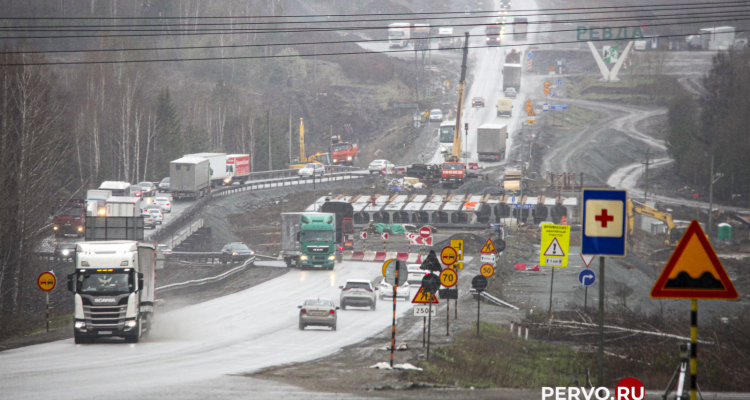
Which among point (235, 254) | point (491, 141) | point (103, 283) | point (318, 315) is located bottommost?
point (235, 254)

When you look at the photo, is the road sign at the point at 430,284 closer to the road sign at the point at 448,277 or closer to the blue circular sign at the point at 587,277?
the road sign at the point at 448,277

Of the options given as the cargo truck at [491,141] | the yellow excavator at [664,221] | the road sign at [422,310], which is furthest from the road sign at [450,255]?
the cargo truck at [491,141]

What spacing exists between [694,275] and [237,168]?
73877mm

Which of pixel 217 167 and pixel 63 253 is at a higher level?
pixel 217 167

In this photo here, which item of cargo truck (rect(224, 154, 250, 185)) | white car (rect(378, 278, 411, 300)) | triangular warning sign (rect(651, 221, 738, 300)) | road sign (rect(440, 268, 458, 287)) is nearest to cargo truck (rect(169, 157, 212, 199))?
cargo truck (rect(224, 154, 250, 185))

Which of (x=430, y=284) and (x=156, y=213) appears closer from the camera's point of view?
(x=430, y=284)

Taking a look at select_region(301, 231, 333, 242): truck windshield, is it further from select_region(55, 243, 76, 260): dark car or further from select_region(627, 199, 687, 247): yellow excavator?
select_region(627, 199, 687, 247): yellow excavator

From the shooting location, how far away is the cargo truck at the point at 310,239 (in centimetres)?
4453

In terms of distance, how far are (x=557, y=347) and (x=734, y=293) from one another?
14988 mm

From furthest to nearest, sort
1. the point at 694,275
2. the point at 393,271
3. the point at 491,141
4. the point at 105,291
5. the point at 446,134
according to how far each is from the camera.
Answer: the point at 446,134
the point at 491,141
the point at 105,291
the point at 393,271
the point at 694,275

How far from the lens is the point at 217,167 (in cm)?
7512

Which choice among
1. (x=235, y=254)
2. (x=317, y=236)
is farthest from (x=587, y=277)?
(x=235, y=254)

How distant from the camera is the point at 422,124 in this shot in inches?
4257

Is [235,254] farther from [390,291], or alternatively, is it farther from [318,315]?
[318,315]
